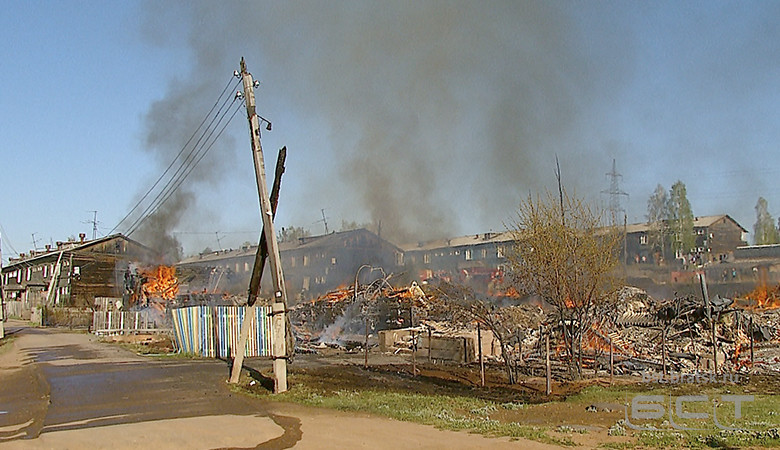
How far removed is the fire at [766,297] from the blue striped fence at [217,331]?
2950 cm

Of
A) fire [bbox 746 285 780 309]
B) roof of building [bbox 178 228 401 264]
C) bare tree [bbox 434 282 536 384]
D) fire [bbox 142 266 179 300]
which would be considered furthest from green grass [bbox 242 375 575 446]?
roof of building [bbox 178 228 401 264]

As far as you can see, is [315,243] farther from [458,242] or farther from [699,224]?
[699,224]

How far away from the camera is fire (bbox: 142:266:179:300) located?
41750mm

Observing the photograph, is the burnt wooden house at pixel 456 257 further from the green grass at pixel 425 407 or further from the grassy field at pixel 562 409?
the green grass at pixel 425 407

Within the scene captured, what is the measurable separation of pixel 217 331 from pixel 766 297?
3361cm

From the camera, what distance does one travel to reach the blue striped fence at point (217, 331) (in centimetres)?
1945

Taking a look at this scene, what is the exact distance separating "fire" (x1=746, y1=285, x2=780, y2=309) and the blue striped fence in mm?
29500

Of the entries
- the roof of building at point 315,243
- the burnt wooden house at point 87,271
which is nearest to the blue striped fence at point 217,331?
the burnt wooden house at point 87,271

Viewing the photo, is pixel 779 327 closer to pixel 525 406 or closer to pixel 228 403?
pixel 525 406

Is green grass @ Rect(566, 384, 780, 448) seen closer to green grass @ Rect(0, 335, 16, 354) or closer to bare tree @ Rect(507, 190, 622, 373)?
bare tree @ Rect(507, 190, 622, 373)

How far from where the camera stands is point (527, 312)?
32469mm

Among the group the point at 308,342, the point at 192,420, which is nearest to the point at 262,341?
the point at 308,342

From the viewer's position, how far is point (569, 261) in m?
17.8

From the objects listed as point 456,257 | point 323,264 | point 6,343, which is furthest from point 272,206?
point 456,257
